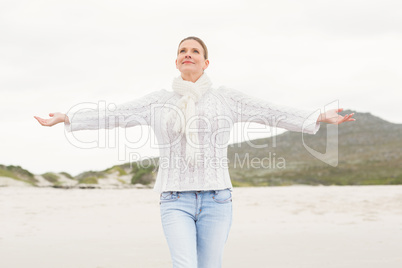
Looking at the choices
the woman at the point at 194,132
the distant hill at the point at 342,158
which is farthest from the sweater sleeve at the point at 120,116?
the distant hill at the point at 342,158

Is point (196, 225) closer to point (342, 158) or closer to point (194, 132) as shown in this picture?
point (194, 132)

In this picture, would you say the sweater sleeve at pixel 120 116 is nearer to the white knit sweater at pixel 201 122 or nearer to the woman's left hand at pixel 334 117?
the white knit sweater at pixel 201 122

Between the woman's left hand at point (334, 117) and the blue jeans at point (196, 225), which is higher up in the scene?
the woman's left hand at point (334, 117)

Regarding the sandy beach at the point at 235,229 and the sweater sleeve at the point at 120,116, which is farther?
the sandy beach at the point at 235,229

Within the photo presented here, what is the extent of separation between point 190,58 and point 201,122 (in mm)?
473

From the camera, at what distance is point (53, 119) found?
344 centimetres

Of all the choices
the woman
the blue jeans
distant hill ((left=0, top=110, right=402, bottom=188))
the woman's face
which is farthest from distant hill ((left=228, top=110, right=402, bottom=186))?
the blue jeans

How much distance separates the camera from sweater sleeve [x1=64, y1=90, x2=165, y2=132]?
3359mm

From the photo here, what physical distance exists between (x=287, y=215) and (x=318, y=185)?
595 cm

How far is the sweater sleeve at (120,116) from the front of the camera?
3.36m

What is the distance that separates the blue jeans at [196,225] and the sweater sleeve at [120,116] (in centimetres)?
61

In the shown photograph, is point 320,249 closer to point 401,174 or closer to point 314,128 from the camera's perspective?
point 314,128

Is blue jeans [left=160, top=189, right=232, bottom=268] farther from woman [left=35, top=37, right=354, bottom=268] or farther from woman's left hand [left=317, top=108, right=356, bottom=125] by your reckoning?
woman's left hand [left=317, top=108, right=356, bottom=125]

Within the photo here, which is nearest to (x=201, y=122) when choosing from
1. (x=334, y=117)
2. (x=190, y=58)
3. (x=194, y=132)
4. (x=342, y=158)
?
(x=194, y=132)
